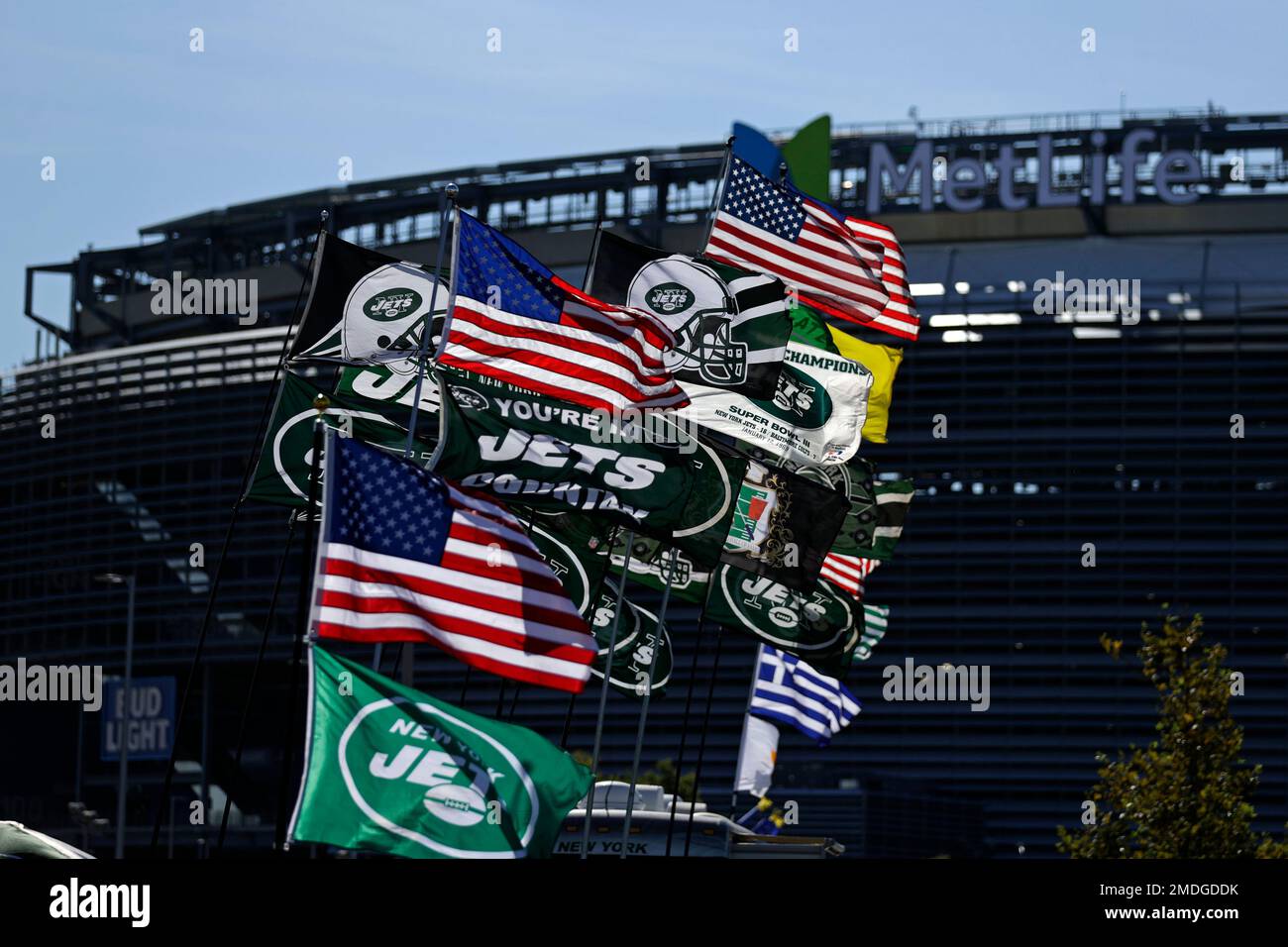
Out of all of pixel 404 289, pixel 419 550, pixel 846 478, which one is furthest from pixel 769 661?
pixel 419 550

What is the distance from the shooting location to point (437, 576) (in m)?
16.0

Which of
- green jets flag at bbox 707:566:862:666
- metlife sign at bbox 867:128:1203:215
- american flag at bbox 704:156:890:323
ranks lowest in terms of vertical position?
green jets flag at bbox 707:566:862:666

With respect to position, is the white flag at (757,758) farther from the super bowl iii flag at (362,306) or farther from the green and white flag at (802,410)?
the super bowl iii flag at (362,306)

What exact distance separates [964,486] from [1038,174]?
11.6 m

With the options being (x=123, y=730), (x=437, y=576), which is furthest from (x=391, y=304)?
(x=123, y=730)

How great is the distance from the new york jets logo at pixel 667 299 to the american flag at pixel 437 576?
23.1 ft

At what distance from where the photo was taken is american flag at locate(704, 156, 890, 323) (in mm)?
26016

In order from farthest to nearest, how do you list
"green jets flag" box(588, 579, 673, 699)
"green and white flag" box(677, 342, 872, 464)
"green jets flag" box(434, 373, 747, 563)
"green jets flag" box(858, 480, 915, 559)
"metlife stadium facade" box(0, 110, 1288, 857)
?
"metlife stadium facade" box(0, 110, 1288, 857) < "green jets flag" box(858, 480, 915, 559) < "green jets flag" box(588, 579, 673, 699) < "green and white flag" box(677, 342, 872, 464) < "green jets flag" box(434, 373, 747, 563)

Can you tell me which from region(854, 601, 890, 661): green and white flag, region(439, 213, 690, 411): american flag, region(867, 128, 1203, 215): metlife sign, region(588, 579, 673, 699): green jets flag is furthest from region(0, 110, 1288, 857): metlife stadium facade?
region(439, 213, 690, 411): american flag

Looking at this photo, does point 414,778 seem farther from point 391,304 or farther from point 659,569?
point 659,569

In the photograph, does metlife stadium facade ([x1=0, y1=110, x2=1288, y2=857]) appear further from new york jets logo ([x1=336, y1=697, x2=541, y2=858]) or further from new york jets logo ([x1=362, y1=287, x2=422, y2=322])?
new york jets logo ([x1=336, y1=697, x2=541, y2=858])

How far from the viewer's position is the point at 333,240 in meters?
23.3

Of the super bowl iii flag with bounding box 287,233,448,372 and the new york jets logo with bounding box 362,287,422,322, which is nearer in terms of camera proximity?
the super bowl iii flag with bounding box 287,233,448,372
